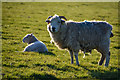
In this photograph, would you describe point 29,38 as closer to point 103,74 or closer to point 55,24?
point 55,24

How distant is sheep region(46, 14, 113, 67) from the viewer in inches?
366

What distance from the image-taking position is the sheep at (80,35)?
30.5ft

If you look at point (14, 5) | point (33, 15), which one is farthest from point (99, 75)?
point (14, 5)

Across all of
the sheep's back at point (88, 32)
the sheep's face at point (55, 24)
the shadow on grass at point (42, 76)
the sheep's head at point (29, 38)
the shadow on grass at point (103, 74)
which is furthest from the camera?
the sheep's head at point (29, 38)

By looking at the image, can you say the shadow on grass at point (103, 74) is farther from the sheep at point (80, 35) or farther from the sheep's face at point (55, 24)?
the sheep's face at point (55, 24)

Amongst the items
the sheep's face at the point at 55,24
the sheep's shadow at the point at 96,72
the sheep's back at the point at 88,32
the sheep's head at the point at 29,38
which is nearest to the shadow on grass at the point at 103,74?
the sheep's shadow at the point at 96,72

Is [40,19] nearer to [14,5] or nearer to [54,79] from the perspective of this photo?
[14,5]

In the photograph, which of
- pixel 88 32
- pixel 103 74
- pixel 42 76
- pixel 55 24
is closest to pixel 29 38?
pixel 55 24

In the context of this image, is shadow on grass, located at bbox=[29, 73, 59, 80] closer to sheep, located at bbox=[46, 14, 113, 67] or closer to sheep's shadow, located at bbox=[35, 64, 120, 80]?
sheep's shadow, located at bbox=[35, 64, 120, 80]

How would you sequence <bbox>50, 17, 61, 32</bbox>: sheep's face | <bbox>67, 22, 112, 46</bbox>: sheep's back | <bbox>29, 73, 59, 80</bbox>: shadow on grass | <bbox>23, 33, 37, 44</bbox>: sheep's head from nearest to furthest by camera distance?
<bbox>29, 73, 59, 80</bbox>: shadow on grass, <bbox>50, 17, 61, 32</bbox>: sheep's face, <bbox>67, 22, 112, 46</bbox>: sheep's back, <bbox>23, 33, 37, 44</bbox>: sheep's head

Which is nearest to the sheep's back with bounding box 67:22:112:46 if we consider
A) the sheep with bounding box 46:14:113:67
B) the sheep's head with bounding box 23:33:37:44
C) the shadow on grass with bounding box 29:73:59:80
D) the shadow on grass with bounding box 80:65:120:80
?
the sheep with bounding box 46:14:113:67

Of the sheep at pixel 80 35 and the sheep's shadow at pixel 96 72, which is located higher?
the sheep at pixel 80 35

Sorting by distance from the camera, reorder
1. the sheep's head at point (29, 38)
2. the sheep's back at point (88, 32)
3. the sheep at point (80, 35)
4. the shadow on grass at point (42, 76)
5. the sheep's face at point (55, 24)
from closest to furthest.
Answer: the shadow on grass at point (42, 76) → the sheep's face at point (55, 24) → the sheep at point (80, 35) → the sheep's back at point (88, 32) → the sheep's head at point (29, 38)

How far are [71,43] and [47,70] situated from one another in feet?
6.05
